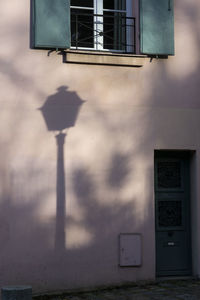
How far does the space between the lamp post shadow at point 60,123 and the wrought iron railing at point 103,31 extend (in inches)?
35.6

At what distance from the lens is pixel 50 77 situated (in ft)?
31.4

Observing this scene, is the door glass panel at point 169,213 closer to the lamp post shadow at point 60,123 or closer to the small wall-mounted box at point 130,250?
the small wall-mounted box at point 130,250

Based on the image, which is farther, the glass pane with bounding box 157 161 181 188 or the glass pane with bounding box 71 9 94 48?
the glass pane with bounding box 157 161 181 188

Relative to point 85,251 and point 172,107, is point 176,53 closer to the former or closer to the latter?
point 172,107

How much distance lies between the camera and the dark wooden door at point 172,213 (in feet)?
33.9

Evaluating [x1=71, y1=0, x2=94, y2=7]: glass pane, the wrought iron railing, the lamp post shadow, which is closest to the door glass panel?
the lamp post shadow

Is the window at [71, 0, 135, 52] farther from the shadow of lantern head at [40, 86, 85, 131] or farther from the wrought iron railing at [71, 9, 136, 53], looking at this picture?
the shadow of lantern head at [40, 86, 85, 131]

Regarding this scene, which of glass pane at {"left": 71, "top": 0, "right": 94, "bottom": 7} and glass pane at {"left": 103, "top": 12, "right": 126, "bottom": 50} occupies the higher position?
glass pane at {"left": 71, "top": 0, "right": 94, "bottom": 7}

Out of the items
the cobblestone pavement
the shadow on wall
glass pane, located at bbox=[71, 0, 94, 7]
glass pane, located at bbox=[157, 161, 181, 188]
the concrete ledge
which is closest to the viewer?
the concrete ledge

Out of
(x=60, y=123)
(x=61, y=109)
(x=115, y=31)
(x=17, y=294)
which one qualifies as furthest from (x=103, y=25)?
(x=17, y=294)

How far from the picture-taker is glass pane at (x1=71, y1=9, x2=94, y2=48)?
1005 centimetres

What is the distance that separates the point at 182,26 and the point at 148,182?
103 inches

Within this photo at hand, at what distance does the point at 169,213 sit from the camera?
1044 cm

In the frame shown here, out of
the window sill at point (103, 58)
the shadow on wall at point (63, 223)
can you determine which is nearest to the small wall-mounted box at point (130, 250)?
the shadow on wall at point (63, 223)
